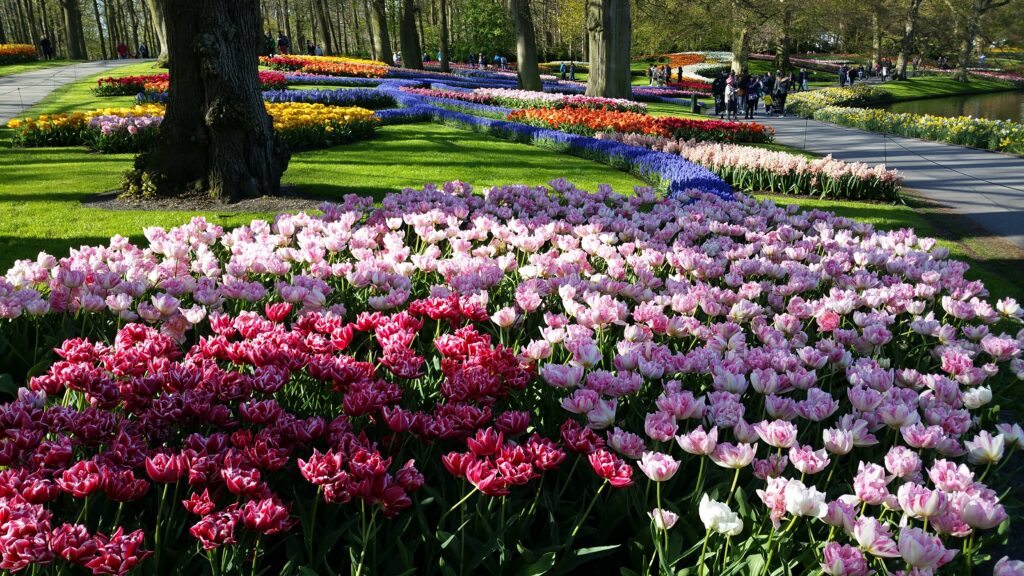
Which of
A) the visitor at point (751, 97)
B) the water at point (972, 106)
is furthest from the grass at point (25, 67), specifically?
the water at point (972, 106)

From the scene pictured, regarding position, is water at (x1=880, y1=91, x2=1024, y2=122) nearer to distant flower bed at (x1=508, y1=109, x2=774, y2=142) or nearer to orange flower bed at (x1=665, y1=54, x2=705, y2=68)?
distant flower bed at (x1=508, y1=109, x2=774, y2=142)

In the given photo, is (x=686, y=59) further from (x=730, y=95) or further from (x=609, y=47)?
(x=609, y=47)

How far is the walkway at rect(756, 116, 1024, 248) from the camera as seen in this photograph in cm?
897

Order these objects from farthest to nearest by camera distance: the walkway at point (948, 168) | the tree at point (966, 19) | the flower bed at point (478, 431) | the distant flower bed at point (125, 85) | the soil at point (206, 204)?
1. the tree at point (966, 19)
2. the distant flower bed at point (125, 85)
3. the walkway at point (948, 168)
4. the soil at point (206, 204)
5. the flower bed at point (478, 431)

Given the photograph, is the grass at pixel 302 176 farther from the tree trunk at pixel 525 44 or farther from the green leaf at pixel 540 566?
the tree trunk at pixel 525 44

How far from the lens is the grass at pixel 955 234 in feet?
19.8

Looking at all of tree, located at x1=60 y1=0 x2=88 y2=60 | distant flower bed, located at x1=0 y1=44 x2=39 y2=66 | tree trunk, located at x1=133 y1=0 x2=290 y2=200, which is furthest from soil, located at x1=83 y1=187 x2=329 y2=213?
tree, located at x1=60 y1=0 x2=88 y2=60

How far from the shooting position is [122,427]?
6.27 feet

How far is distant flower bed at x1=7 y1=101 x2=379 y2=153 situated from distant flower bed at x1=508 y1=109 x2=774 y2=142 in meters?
4.00

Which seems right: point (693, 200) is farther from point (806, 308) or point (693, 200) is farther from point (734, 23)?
point (734, 23)

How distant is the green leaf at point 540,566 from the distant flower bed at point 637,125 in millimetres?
11589

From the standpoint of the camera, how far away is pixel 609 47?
19906 mm

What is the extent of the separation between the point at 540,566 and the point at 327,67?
2787cm

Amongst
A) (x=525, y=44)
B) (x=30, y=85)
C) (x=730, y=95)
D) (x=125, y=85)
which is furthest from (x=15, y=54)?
(x=730, y=95)
